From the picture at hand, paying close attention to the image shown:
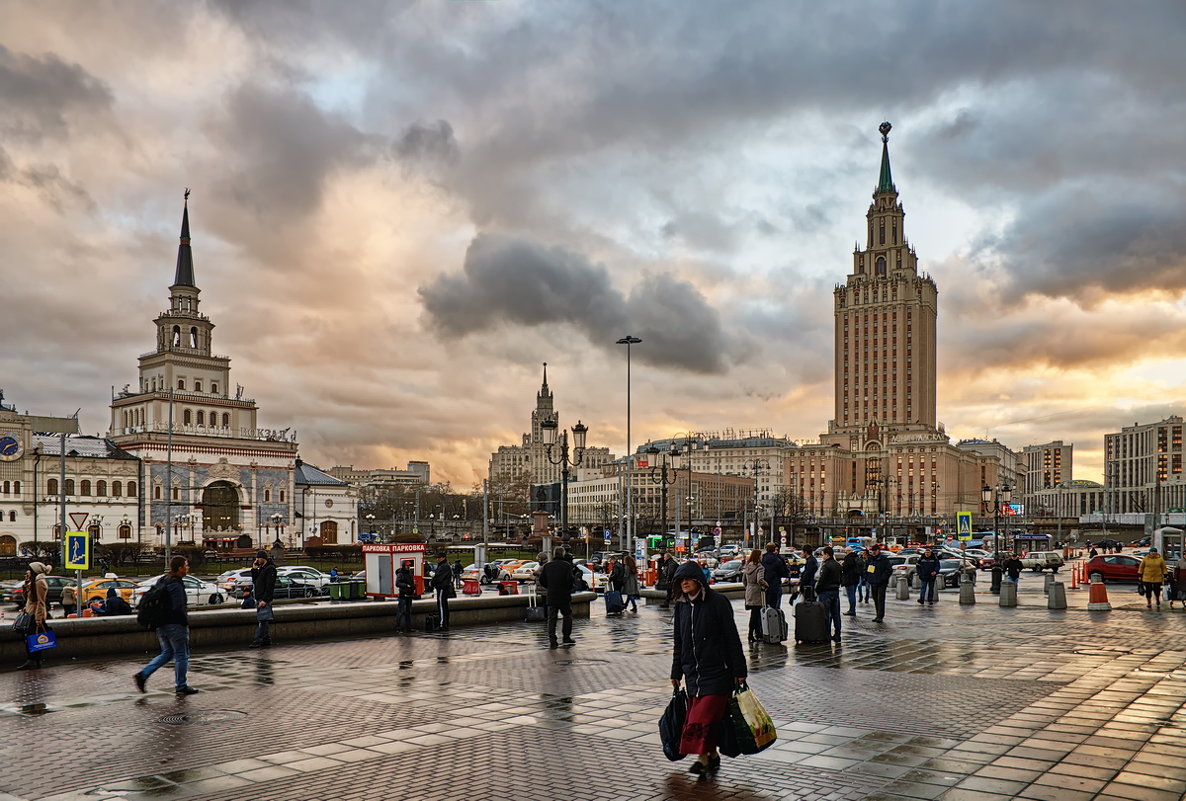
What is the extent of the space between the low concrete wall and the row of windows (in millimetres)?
74054

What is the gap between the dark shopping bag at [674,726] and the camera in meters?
8.56

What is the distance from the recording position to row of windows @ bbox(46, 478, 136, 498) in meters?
84.5

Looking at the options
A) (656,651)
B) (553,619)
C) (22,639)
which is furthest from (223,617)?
(656,651)

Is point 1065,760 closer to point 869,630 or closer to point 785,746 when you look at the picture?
A: point 785,746

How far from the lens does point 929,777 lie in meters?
8.58

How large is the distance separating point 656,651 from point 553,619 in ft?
6.71

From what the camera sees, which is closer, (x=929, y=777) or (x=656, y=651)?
(x=929, y=777)

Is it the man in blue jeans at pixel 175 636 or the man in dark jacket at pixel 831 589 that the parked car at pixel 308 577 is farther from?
the man in blue jeans at pixel 175 636

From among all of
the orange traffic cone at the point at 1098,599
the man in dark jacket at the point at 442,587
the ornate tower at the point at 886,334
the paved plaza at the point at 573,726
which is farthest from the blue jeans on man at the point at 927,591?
the ornate tower at the point at 886,334

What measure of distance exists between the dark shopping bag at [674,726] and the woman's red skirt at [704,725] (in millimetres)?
58

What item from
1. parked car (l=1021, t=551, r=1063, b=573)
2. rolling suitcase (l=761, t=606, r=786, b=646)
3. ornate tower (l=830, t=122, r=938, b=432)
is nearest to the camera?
rolling suitcase (l=761, t=606, r=786, b=646)

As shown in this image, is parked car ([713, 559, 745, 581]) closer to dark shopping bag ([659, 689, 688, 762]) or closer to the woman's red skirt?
dark shopping bag ([659, 689, 688, 762])

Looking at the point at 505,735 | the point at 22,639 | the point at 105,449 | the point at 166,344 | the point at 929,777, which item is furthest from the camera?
the point at 166,344

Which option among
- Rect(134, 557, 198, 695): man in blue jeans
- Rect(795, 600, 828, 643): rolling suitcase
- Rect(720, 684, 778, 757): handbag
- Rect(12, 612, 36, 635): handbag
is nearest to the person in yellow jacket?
Rect(795, 600, 828, 643): rolling suitcase
